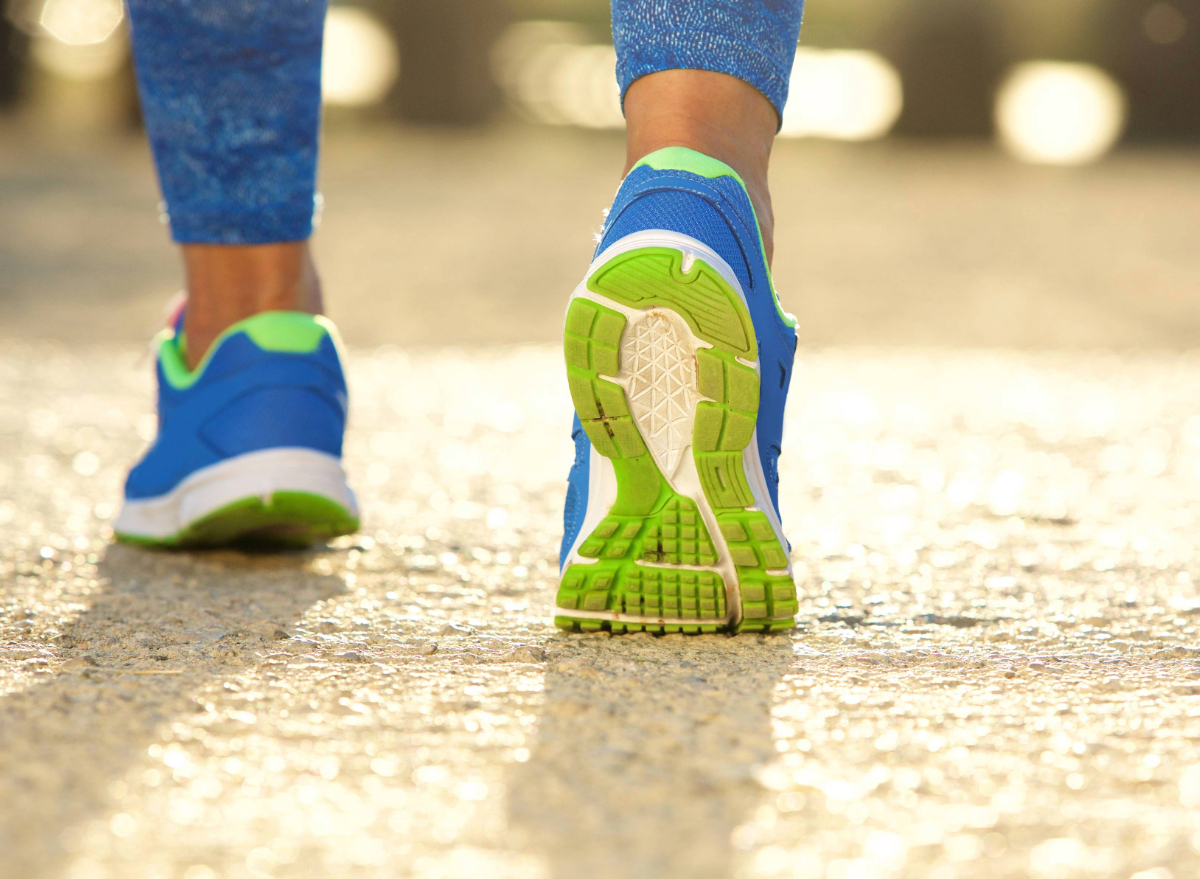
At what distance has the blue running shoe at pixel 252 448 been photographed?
1296 mm

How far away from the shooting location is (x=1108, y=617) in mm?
→ 1156

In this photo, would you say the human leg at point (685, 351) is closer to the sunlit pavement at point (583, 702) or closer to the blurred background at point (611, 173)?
the sunlit pavement at point (583, 702)

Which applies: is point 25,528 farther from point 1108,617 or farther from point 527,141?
point 527,141

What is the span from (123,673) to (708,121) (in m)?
0.61

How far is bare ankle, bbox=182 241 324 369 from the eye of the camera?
4.56 ft

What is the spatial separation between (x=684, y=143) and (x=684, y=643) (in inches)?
15.5

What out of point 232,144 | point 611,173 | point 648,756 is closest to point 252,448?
point 232,144

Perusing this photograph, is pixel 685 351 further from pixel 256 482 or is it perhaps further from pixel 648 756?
pixel 256 482

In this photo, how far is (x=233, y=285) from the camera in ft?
4.56

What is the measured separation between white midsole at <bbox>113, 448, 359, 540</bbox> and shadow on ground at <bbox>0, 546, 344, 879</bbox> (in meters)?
0.06

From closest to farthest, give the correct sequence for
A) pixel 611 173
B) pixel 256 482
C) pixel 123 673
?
1. pixel 123 673
2. pixel 256 482
3. pixel 611 173

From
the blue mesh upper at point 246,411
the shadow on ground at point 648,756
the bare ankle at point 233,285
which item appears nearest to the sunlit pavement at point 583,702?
the shadow on ground at point 648,756

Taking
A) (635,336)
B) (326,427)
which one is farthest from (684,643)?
(326,427)

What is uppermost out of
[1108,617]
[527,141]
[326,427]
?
[527,141]
